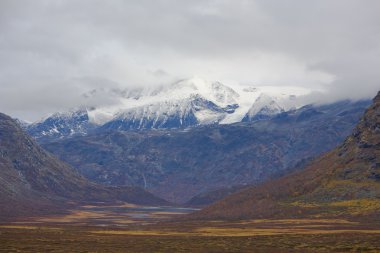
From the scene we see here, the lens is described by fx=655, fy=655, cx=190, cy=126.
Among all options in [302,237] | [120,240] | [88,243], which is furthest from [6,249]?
[302,237]

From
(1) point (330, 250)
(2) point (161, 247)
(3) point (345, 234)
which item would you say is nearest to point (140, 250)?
(2) point (161, 247)

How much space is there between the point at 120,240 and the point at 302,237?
179 ft

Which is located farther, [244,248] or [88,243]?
[88,243]

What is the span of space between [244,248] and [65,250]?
45368 mm

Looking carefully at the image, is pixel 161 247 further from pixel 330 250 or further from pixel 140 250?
pixel 330 250

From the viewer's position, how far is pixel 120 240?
19925cm

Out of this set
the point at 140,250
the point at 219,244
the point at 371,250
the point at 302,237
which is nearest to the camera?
the point at 371,250

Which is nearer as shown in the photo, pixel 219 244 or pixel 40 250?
pixel 40 250

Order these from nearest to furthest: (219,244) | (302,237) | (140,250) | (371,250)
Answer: (371,250) → (140,250) → (219,244) → (302,237)

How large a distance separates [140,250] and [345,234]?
6640 cm

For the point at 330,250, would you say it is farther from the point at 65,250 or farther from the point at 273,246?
the point at 65,250

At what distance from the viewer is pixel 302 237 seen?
193m

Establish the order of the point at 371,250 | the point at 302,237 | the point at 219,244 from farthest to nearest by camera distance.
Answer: the point at 302,237, the point at 219,244, the point at 371,250

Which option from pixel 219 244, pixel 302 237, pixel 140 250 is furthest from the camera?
pixel 302 237
